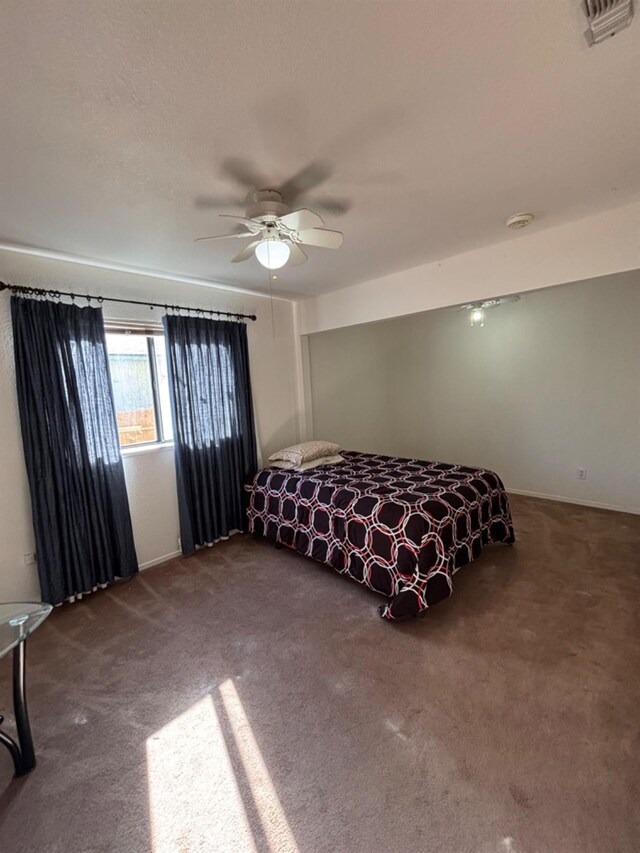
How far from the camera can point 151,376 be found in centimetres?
316

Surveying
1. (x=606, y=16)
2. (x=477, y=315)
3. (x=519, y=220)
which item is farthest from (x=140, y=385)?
(x=477, y=315)

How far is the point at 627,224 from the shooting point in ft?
7.16

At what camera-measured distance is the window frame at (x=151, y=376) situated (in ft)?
9.73

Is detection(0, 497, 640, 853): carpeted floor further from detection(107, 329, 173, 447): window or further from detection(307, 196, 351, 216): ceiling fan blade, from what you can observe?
detection(307, 196, 351, 216): ceiling fan blade

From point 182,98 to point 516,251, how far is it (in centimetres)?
230

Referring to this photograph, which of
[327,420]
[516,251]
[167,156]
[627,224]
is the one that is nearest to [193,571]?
[327,420]

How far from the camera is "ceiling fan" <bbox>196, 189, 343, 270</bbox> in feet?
5.38

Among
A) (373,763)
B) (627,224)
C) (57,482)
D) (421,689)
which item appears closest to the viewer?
(373,763)

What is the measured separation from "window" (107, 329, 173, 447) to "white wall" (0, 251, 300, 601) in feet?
0.55

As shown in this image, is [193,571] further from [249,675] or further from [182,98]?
[182,98]

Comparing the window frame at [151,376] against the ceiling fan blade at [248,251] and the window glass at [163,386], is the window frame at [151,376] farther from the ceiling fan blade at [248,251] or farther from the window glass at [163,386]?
the ceiling fan blade at [248,251]

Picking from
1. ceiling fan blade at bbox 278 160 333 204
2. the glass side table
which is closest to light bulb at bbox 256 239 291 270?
ceiling fan blade at bbox 278 160 333 204

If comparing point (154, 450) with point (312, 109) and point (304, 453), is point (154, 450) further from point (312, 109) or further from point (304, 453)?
point (312, 109)

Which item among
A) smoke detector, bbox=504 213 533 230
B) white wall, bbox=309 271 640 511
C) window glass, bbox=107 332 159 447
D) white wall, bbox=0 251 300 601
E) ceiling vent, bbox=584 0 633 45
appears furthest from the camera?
white wall, bbox=309 271 640 511
